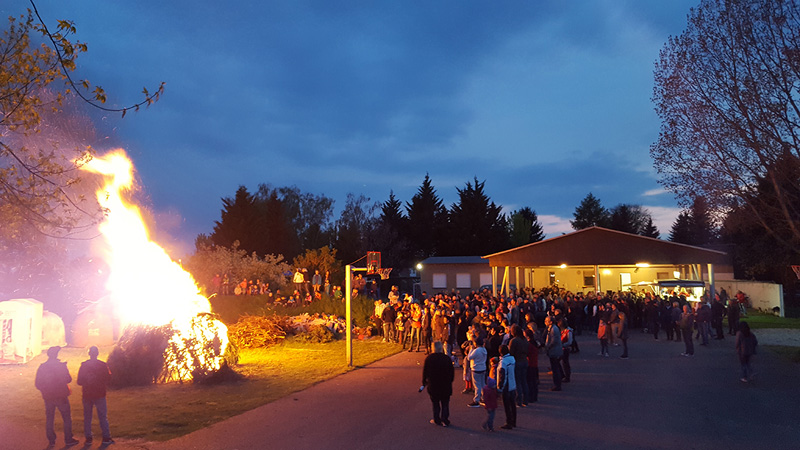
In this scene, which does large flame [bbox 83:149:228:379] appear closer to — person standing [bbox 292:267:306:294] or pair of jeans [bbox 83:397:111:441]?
pair of jeans [bbox 83:397:111:441]

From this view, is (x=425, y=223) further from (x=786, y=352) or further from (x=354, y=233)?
(x=786, y=352)

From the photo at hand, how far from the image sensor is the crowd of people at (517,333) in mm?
9492

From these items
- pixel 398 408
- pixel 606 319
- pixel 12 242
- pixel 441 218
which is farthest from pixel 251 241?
pixel 398 408

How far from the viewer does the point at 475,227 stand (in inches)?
2339

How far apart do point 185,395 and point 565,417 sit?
8.67m

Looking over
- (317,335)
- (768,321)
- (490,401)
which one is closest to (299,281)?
(317,335)

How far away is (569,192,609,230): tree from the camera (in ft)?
263

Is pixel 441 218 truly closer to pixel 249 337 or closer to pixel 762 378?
pixel 249 337

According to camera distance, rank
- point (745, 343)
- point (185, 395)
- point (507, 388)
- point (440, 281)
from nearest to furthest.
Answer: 1. point (507, 388)
2. point (745, 343)
3. point (185, 395)
4. point (440, 281)

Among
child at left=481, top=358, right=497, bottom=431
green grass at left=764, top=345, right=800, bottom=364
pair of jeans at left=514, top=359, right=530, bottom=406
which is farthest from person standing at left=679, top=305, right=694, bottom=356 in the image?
child at left=481, top=358, right=497, bottom=431

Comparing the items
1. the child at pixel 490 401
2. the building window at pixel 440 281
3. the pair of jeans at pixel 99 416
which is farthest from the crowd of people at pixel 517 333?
the building window at pixel 440 281

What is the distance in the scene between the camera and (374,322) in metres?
24.4

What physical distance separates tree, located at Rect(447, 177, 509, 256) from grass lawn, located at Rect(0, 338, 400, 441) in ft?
134

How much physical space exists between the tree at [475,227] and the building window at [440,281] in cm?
1576
